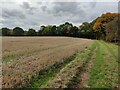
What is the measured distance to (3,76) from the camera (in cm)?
1101

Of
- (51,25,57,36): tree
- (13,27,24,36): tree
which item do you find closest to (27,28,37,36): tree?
(13,27,24,36): tree

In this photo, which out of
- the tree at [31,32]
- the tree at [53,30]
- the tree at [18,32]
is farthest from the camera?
the tree at [18,32]

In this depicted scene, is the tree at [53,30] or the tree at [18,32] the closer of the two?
the tree at [53,30]

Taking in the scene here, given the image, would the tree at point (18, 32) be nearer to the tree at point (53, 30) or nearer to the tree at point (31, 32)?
the tree at point (31, 32)

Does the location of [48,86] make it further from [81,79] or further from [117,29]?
[117,29]

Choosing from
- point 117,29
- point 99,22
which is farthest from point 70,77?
point 99,22

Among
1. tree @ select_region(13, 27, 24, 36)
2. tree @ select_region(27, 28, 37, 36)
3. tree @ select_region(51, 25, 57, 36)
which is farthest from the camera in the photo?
tree @ select_region(13, 27, 24, 36)

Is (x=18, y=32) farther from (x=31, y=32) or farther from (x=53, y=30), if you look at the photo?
(x=53, y=30)

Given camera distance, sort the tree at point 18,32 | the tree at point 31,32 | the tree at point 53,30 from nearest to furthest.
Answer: the tree at point 31,32, the tree at point 53,30, the tree at point 18,32

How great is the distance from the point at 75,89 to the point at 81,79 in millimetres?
1916

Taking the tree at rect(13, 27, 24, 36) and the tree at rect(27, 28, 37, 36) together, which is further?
the tree at rect(13, 27, 24, 36)

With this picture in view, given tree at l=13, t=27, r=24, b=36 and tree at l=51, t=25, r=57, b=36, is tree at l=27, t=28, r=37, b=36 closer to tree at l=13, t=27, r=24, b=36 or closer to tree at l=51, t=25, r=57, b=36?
tree at l=13, t=27, r=24, b=36

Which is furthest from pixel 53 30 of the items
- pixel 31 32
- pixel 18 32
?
pixel 18 32

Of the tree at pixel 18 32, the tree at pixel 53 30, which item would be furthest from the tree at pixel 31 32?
the tree at pixel 53 30
